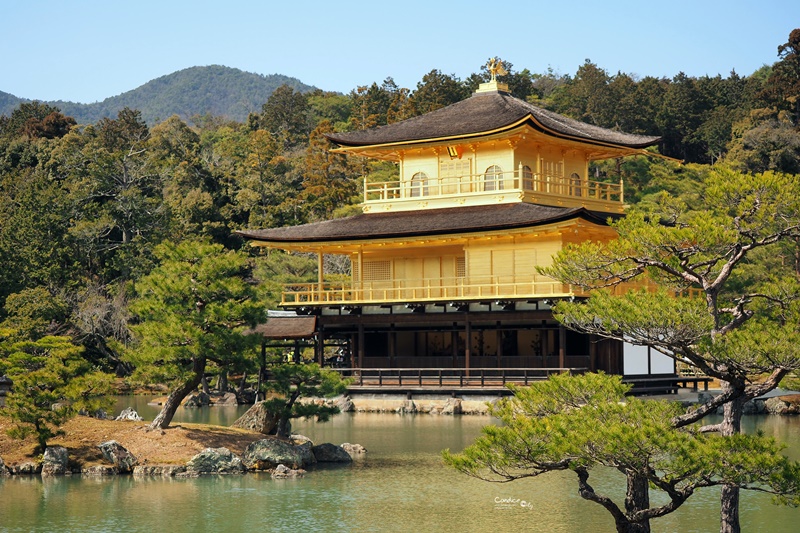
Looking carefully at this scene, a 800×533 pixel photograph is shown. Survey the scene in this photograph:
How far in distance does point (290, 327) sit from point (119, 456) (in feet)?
50.3

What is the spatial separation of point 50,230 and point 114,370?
703cm

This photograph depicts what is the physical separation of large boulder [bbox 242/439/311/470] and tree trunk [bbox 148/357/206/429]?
2044 millimetres

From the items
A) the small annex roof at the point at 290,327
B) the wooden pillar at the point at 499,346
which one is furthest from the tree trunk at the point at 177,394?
the wooden pillar at the point at 499,346

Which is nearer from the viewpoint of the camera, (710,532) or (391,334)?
(710,532)

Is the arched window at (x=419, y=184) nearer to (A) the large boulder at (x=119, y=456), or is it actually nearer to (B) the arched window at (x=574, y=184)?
(B) the arched window at (x=574, y=184)

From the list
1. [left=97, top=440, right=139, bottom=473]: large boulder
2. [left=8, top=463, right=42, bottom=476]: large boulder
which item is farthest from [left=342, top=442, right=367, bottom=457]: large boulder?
[left=8, top=463, right=42, bottom=476]: large boulder

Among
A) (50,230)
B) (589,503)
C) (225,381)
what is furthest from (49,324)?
(589,503)

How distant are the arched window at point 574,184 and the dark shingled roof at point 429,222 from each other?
2.86m

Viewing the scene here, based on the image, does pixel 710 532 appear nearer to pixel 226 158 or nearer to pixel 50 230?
pixel 50 230

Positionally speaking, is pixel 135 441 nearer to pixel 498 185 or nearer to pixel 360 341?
pixel 360 341

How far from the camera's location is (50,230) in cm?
5519

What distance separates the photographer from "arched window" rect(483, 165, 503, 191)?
4103 cm

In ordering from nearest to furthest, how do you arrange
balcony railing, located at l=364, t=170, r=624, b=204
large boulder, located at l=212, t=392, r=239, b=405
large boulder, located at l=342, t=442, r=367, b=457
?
large boulder, located at l=342, t=442, r=367, b=457
balcony railing, located at l=364, t=170, r=624, b=204
large boulder, located at l=212, t=392, r=239, b=405

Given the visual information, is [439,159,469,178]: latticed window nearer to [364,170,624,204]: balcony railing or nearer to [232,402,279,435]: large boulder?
[364,170,624,204]: balcony railing
